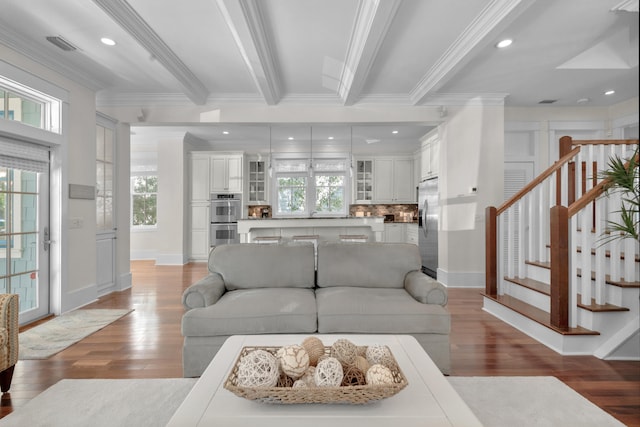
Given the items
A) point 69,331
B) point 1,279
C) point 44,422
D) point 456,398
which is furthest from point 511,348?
point 1,279

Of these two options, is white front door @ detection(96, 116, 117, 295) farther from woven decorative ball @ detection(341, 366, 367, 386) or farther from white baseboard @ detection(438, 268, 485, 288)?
white baseboard @ detection(438, 268, 485, 288)

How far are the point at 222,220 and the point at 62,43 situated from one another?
4.71m

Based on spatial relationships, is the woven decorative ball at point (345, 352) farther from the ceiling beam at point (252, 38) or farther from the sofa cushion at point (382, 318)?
the ceiling beam at point (252, 38)

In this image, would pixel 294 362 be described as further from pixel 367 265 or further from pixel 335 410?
pixel 367 265

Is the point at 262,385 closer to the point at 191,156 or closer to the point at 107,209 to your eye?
the point at 107,209

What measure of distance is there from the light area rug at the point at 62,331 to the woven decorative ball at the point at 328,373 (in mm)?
2641

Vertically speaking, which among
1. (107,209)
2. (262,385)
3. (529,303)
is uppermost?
(107,209)

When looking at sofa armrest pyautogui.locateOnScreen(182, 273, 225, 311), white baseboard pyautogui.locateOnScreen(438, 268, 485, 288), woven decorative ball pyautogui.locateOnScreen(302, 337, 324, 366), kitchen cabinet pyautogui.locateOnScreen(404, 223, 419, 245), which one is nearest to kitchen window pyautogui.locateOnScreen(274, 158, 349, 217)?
kitchen cabinet pyautogui.locateOnScreen(404, 223, 419, 245)

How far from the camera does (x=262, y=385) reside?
1421 millimetres

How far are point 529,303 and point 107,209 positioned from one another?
17.7 ft

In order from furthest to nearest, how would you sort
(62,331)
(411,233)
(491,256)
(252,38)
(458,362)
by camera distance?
(411,233), (491,256), (62,331), (252,38), (458,362)

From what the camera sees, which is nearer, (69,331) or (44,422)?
(44,422)

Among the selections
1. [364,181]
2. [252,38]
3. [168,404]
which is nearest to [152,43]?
[252,38]

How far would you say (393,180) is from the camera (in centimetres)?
862
